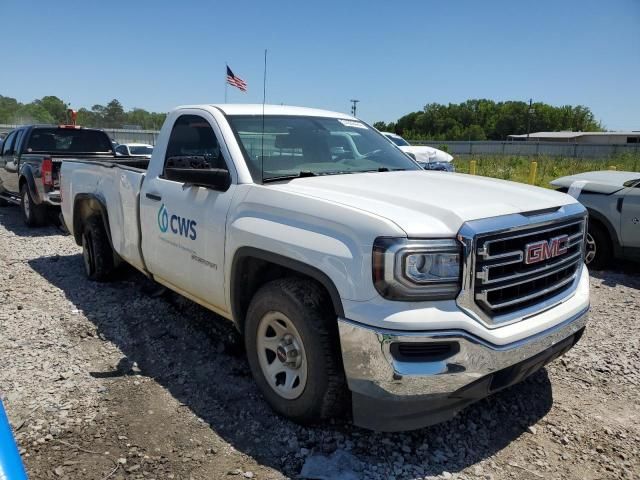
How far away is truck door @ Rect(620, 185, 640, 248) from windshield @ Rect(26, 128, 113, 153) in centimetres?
867

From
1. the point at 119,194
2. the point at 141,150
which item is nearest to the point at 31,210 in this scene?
the point at 119,194

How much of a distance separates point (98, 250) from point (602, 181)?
621cm

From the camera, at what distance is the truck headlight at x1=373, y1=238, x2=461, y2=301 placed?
245cm

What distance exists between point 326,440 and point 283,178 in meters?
1.62

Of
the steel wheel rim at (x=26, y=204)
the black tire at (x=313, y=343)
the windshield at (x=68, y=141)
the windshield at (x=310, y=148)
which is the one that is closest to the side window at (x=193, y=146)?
the windshield at (x=310, y=148)

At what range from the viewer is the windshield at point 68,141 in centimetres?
959

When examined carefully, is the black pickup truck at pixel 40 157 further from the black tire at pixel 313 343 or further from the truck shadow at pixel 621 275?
the truck shadow at pixel 621 275

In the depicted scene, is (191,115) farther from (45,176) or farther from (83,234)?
(45,176)

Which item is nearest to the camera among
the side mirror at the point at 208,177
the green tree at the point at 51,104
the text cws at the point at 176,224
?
the side mirror at the point at 208,177

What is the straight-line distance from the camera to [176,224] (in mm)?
3863

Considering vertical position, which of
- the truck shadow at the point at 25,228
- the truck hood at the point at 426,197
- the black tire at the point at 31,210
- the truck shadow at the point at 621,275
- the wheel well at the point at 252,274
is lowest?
the truck shadow at the point at 25,228

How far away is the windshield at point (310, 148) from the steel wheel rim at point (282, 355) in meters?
0.93

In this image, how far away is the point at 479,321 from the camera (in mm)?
2535

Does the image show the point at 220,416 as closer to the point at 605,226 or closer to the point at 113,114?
the point at 605,226
